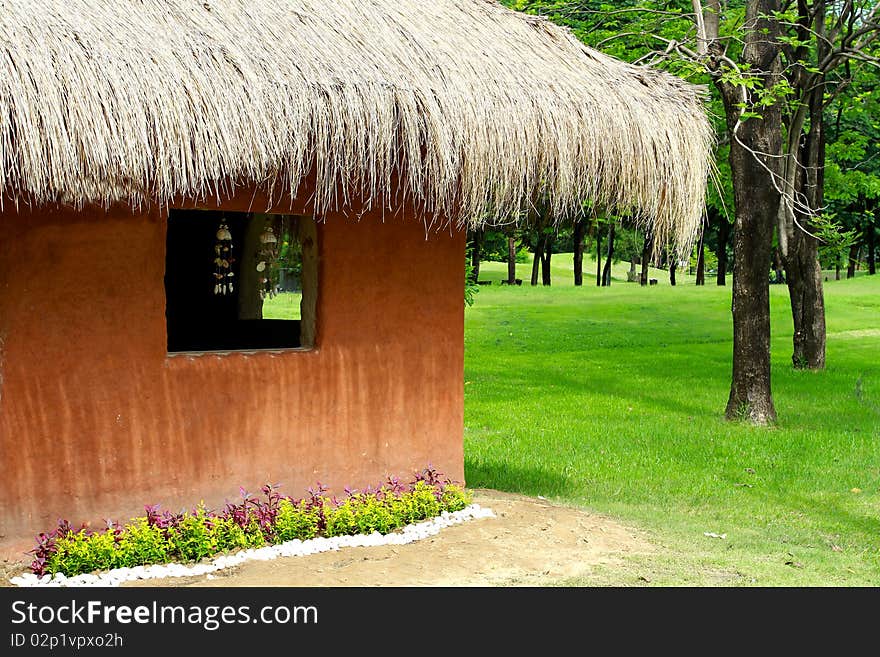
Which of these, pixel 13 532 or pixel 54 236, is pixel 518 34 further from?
pixel 13 532

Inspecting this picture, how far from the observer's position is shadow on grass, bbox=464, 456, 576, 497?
30.1 feet

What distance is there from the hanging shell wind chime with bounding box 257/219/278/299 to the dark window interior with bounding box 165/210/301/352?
Answer: 0.26ft

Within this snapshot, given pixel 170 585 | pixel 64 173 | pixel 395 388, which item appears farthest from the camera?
pixel 395 388

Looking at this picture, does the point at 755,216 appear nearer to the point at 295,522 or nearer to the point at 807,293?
the point at 807,293

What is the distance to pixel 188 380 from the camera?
6539 mm

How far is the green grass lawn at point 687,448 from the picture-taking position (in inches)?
281

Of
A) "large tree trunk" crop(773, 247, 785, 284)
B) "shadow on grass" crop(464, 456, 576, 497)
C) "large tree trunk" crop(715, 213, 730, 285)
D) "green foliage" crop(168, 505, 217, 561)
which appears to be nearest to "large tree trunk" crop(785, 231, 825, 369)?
"large tree trunk" crop(773, 247, 785, 284)

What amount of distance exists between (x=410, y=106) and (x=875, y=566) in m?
4.04

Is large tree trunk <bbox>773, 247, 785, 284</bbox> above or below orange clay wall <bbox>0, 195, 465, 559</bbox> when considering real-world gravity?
above

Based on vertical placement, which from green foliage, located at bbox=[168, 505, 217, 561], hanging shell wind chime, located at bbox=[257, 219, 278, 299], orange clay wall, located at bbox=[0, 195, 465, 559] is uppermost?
hanging shell wind chime, located at bbox=[257, 219, 278, 299]

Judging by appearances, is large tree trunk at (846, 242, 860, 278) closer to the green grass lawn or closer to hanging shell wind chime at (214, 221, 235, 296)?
the green grass lawn

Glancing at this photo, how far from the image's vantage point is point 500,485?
9.34 m

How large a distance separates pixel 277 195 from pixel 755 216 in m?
7.19
